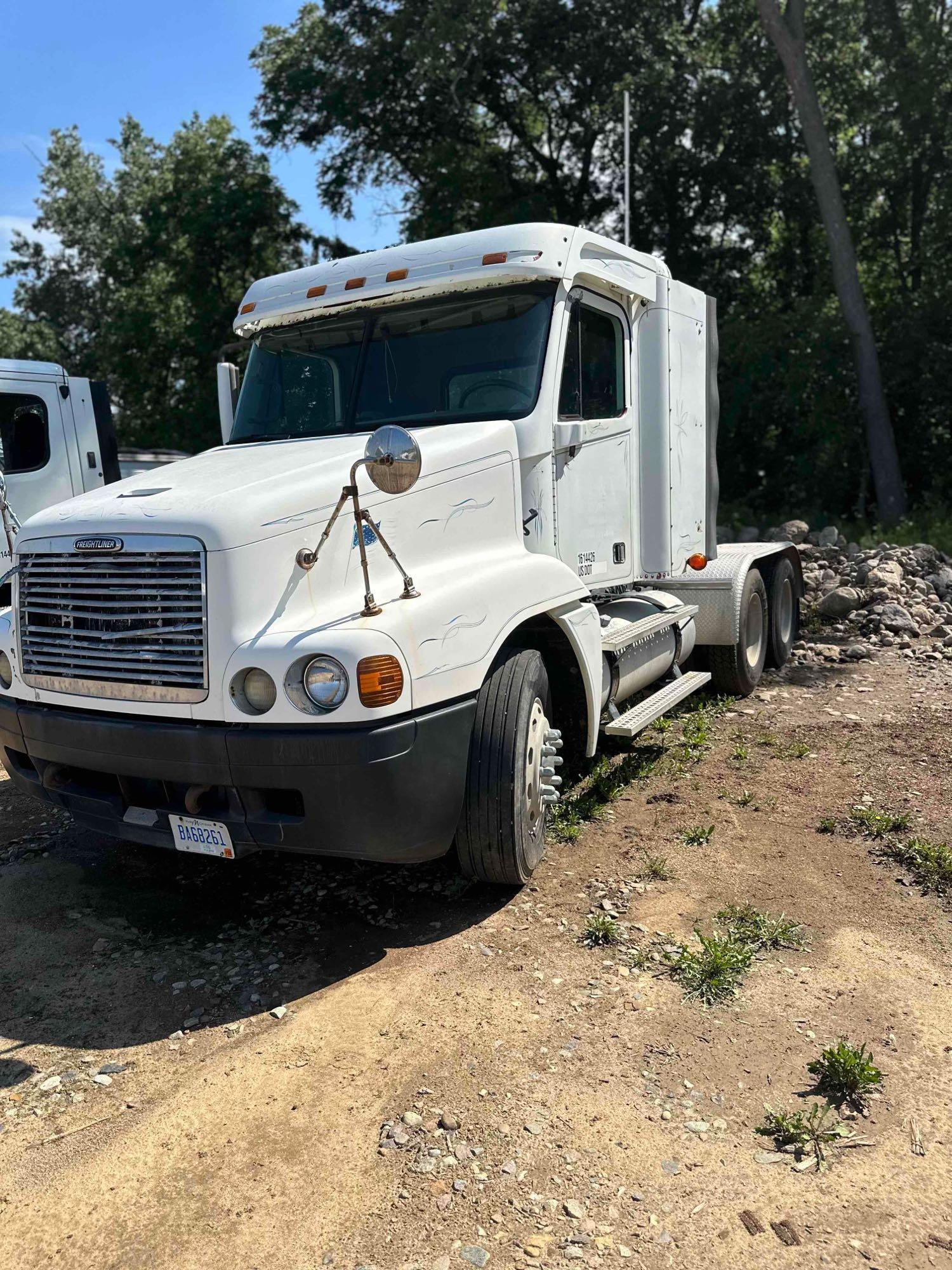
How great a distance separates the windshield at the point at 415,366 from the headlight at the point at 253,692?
185 centimetres

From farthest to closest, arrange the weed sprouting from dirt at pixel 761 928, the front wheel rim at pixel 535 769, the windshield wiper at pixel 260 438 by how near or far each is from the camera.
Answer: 1. the windshield wiper at pixel 260 438
2. the front wheel rim at pixel 535 769
3. the weed sprouting from dirt at pixel 761 928

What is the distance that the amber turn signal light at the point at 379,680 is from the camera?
3.56 metres

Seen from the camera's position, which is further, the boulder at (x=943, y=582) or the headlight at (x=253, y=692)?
the boulder at (x=943, y=582)

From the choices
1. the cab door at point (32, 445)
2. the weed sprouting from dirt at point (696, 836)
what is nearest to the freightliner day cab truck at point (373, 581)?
the weed sprouting from dirt at point (696, 836)

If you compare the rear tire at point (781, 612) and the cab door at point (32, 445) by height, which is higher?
the cab door at point (32, 445)

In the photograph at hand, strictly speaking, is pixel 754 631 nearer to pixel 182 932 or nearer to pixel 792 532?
pixel 182 932

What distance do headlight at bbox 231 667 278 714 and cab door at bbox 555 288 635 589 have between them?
204 cm

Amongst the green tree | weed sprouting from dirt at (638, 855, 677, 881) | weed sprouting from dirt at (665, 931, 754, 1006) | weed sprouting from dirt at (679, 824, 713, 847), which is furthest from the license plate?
the green tree

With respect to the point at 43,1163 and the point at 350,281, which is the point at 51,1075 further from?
the point at 350,281

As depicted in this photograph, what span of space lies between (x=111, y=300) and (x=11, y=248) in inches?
425

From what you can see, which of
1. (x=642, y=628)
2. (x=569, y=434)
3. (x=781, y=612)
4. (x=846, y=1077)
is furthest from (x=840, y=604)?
(x=846, y=1077)

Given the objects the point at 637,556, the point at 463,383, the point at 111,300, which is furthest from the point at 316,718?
the point at 111,300

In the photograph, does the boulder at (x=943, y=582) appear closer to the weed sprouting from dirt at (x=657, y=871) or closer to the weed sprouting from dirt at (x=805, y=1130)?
the weed sprouting from dirt at (x=657, y=871)

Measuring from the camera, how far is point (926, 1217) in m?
2.72
